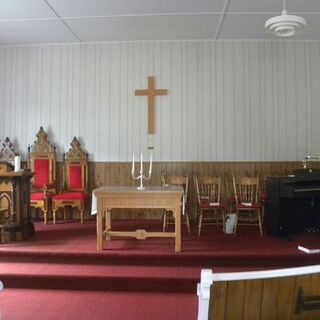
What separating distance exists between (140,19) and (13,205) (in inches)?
131

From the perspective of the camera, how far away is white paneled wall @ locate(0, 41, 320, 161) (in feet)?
19.5

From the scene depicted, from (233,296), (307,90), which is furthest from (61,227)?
(307,90)

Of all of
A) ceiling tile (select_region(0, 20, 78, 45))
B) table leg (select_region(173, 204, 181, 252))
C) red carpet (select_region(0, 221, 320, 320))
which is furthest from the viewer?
ceiling tile (select_region(0, 20, 78, 45))

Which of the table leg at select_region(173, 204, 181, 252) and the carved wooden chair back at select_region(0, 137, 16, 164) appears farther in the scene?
the carved wooden chair back at select_region(0, 137, 16, 164)

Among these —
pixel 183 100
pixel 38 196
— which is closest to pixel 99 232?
pixel 38 196

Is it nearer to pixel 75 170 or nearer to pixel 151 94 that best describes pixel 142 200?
pixel 75 170

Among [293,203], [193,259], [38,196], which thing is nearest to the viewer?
[193,259]

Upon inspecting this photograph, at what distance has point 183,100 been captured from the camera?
600 centimetres

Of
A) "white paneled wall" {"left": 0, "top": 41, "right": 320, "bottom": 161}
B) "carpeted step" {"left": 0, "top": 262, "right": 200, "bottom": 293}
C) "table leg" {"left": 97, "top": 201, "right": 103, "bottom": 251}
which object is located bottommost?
"carpeted step" {"left": 0, "top": 262, "right": 200, "bottom": 293}

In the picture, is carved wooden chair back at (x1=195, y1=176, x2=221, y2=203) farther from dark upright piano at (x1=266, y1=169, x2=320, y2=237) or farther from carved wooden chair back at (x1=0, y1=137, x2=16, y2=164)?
carved wooden chair back at (x1=0, y1=137, x2=16, y2=164)

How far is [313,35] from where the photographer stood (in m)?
5.70

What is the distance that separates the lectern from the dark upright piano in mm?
3475

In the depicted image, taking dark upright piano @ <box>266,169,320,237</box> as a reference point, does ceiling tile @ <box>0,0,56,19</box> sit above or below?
above

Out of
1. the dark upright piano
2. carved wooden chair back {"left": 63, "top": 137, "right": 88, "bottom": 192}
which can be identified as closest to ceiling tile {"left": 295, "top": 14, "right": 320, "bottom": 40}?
the dark upright piano
